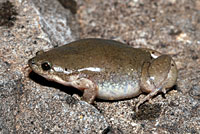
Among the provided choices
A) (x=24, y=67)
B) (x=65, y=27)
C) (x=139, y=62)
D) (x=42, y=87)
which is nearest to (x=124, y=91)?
(x=139, y=62)

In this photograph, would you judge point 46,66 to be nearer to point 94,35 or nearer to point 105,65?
point 105,65

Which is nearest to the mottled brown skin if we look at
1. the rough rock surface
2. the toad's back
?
the toad's back

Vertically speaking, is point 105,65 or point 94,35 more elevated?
point 105,65

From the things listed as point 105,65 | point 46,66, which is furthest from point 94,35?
point 46,66

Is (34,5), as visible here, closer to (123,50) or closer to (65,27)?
(65,27)

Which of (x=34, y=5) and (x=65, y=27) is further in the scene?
(x=65, y=27)

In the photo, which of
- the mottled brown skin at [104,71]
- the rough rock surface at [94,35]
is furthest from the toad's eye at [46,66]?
the rough rock surface at [94,35]

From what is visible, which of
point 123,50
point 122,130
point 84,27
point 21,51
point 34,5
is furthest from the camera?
point 84,27
